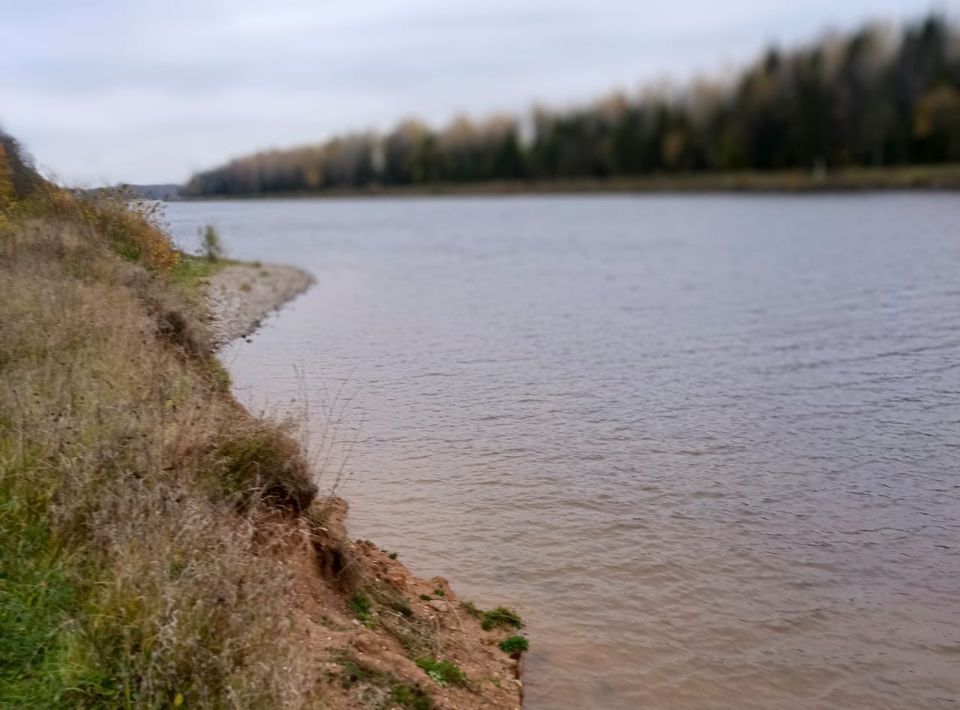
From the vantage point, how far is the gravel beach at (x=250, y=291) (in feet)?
71.3

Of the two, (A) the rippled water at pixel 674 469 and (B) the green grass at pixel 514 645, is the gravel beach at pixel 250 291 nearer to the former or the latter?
(A) the rippled water at pixel 674 469

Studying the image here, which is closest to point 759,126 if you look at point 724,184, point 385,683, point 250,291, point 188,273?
point 724,184

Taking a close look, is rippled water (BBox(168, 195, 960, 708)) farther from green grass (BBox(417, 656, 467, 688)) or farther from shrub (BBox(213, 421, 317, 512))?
shrub (BBox(213, 421, 317, 512))

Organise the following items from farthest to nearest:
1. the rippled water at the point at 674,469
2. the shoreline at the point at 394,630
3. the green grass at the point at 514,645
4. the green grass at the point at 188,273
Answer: the green grass at the point at 188,273 → the rippled water at the point at 674,469 → the green grass at the point at 514,645 → the shoreline at the point at 394,630

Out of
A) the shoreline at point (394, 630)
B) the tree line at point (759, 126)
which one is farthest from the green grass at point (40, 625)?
the tree line at point (759, 126)

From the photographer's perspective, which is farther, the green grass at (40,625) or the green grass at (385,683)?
the green grass at (385,683)

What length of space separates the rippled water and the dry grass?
2.98m

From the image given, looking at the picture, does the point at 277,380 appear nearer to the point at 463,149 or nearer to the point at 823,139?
the point at 823,139

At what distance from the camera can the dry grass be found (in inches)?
204

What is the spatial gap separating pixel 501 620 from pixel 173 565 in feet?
12.5

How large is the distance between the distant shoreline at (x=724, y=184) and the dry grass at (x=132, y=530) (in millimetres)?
48988

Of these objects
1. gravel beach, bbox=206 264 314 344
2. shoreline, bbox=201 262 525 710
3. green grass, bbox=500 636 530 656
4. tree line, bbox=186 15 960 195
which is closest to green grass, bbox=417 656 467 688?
shoreline, bbox=201 262 525 710

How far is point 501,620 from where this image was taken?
28.6ft

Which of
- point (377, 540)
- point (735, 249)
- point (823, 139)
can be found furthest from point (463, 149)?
point (377, 540)
